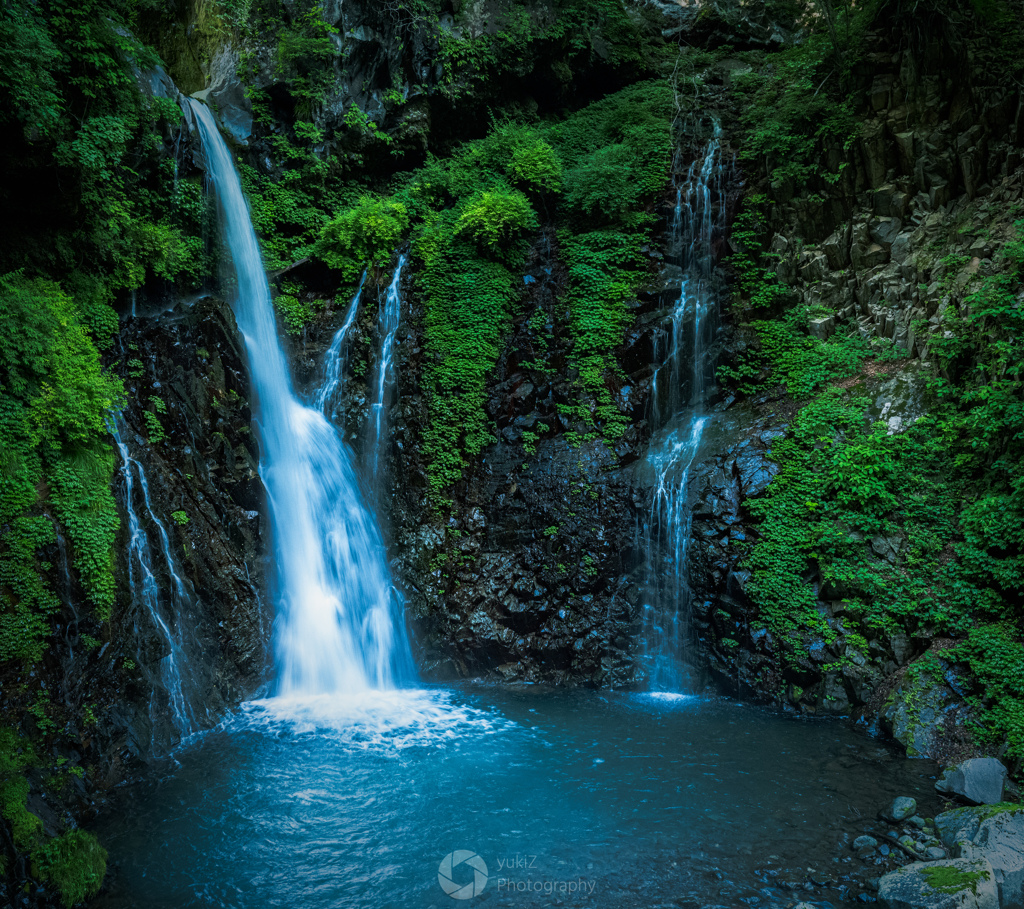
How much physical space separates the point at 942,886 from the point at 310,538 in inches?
351

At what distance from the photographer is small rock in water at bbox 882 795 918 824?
546 cm

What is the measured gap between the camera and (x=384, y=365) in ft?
38.8

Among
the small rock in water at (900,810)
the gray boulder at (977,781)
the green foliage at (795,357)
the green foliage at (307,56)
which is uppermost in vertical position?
the green foliage at (307,56)

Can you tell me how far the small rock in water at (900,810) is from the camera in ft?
17.9

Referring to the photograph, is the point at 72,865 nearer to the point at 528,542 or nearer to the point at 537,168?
the point at 528,542

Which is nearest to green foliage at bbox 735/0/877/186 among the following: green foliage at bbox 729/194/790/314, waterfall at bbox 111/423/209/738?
green foliage at bbox 729/194/790/314

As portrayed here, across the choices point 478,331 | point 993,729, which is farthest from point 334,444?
point 993,729

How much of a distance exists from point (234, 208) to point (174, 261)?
98.9 inches

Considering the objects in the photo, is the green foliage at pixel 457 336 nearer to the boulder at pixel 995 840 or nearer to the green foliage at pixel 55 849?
the green foliage at pixel 55 849

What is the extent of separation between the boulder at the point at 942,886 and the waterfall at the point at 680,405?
467cm

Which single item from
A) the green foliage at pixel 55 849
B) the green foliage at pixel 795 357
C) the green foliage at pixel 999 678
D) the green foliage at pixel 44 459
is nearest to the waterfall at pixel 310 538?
the green foliage at pixel 44 459

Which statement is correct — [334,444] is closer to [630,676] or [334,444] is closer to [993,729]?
[630,676]

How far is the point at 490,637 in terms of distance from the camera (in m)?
9.94

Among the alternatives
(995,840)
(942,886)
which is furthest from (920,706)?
(942,886)
